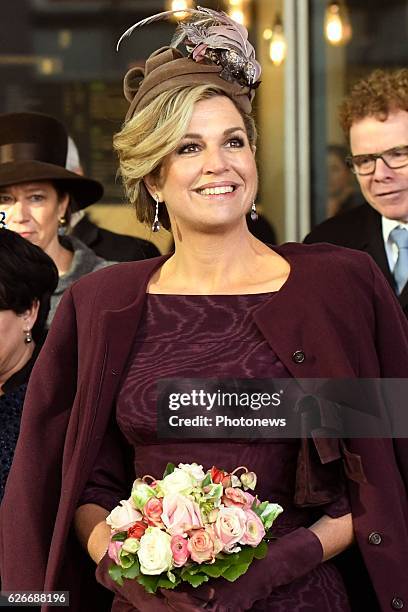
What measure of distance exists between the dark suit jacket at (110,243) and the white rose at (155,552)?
2.42 metres

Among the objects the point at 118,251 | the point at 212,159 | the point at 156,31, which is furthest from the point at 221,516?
the point at 156,31

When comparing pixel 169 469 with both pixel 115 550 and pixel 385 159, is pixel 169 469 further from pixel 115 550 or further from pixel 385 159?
pixel 385 159

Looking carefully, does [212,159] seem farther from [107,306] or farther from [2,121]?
[2,121]

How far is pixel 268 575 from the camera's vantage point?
248cm

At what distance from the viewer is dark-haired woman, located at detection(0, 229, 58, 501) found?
3352 mm

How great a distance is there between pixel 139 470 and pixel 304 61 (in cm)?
393

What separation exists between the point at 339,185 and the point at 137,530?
13.3ft

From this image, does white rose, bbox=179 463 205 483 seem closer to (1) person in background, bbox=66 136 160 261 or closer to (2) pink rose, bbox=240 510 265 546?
(2) pink rose, bbox=240 510 265 546

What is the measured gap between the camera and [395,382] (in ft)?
8.99

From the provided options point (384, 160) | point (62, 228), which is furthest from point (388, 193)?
point (62, 228)

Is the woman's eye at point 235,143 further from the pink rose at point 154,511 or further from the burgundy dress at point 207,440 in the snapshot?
the pink rose at point 154,511

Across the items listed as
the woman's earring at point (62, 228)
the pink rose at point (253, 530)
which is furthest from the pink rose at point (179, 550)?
the woman's earring at point (62, 228)

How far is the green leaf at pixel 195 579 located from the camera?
2.38m

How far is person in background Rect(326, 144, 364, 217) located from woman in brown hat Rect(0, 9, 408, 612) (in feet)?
10.9
